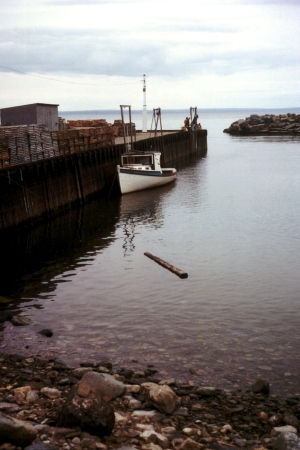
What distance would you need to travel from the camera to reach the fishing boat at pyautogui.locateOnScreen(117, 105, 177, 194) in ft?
144

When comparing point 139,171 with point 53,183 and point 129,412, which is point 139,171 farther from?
point 129,412

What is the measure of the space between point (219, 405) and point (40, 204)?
2337cm

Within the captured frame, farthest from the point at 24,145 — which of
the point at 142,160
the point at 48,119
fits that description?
the point at 48,119

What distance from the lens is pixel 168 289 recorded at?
20172 mm

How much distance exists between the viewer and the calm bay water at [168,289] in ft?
47.0

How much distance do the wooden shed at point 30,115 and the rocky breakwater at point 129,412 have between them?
39.1 metres

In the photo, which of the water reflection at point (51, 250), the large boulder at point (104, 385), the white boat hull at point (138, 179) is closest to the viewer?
the large boulder at point (104, 385)

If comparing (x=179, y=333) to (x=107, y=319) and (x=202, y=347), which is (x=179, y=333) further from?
(x=107, y=319)

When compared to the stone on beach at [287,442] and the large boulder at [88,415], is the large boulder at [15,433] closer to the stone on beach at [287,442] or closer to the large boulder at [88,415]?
the large boulder at [88,415]

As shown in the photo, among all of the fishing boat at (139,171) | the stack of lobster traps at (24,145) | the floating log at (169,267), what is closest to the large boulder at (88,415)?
the floating log at (169,267)

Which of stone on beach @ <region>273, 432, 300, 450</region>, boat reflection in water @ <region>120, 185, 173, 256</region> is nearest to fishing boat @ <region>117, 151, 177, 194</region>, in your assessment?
boat reflection in water @ <region>120, 185, 173, 256</region>

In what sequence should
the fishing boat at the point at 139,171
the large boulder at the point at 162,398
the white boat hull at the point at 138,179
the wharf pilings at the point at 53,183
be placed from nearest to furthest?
the large boulder at the point at 162,398, the wharf pilings at the point at 53,183, the white boat hull at the point at 138,179, the fishing boat at the point at 139,171

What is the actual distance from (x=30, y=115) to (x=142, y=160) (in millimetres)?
11255

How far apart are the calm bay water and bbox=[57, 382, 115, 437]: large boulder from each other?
381cm
